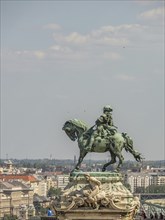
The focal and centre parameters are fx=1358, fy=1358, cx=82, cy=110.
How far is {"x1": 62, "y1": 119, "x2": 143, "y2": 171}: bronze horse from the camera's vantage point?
1928cm

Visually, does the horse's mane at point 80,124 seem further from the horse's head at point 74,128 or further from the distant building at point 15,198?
the distant building at point 15,198

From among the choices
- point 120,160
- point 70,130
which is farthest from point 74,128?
point 120,160

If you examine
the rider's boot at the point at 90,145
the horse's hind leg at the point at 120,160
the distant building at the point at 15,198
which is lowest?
the horse's hind leg at the point at 120,160

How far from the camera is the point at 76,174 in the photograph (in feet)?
63.0

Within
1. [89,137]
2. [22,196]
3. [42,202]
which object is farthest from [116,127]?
[22,196]

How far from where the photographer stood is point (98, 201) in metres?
18.9

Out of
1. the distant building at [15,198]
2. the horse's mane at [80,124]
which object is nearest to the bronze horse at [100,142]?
the horse's mane at [80,124]

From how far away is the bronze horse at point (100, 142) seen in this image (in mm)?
19281

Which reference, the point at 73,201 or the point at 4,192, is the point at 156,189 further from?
the point at 73,201

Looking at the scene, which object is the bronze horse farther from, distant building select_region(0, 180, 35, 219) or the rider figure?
distant building select_region(0, 180, 35, 219)

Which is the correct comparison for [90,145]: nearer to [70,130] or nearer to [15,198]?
[70,130]

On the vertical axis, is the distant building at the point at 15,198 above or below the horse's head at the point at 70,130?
above

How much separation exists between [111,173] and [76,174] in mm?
499

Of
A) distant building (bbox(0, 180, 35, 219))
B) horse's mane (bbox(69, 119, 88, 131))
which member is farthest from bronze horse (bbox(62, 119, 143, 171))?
distant building (bbox(0, 180, 35, 219))
